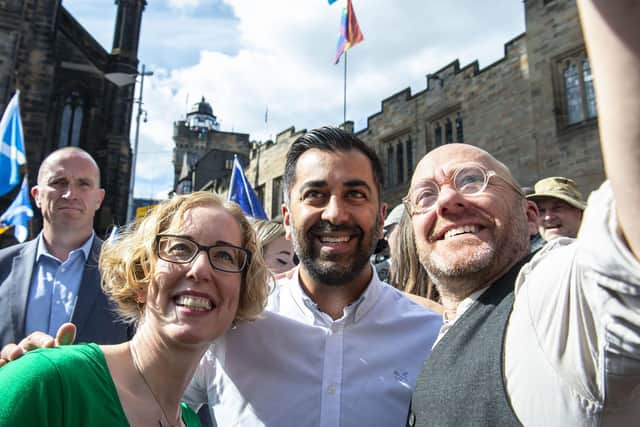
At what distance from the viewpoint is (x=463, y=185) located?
69.5 inches

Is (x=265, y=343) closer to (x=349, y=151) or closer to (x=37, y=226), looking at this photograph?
(x=349, y=151)

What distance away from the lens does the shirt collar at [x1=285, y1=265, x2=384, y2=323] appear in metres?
2.08

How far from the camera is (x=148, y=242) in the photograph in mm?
1819

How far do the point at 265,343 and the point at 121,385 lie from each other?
0.60 meters

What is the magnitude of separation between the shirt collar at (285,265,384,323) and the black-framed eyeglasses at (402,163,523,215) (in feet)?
→ 1.56

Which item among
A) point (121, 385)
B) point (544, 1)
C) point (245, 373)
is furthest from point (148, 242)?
point (544, 1)

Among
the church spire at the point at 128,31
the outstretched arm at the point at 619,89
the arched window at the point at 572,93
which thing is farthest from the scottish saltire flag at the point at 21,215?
the church spire at the point at 128,31

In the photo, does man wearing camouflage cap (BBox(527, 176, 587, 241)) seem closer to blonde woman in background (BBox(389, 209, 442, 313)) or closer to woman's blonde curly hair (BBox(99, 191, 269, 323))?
blonde woman in background (BBox(389, 209, 442, 313))

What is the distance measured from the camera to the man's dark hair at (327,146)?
89.0 inches

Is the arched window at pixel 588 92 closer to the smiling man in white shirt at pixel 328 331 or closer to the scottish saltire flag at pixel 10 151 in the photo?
the smiling man in white shirt at pixel 328 331

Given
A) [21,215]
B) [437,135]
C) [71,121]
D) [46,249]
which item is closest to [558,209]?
[46,249]

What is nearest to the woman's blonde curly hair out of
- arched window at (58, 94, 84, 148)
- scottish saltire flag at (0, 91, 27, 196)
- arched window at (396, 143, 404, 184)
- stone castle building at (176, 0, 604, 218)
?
scottish saltire flag at (0, 91, 27, 196)

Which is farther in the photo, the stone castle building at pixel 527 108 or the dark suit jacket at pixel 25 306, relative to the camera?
the stone castle building at pixel 527 108

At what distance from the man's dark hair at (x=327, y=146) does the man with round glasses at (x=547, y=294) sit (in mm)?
617
